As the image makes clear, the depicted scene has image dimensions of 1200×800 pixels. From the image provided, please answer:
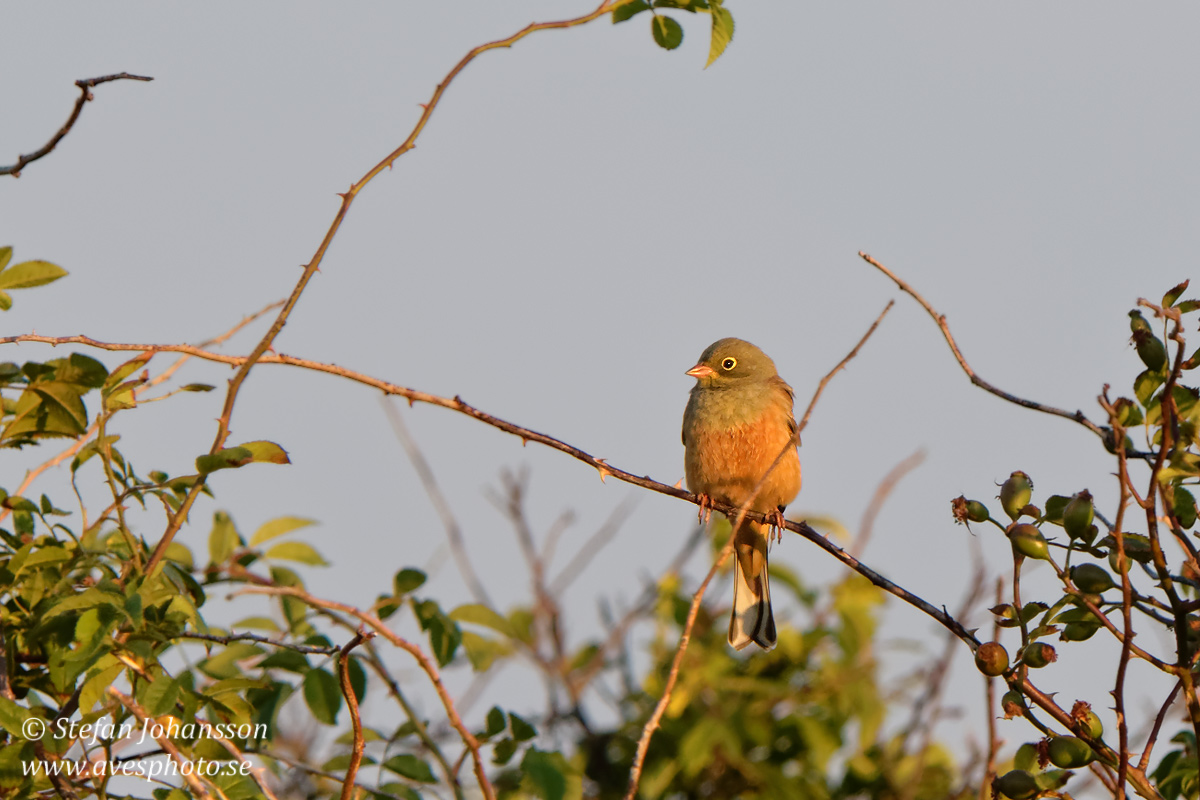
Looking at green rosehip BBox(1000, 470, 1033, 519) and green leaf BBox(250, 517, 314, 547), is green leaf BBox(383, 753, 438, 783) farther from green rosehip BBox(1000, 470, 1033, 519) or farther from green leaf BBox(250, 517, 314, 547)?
green rosehip BBox(1000, 470, 1033, 519)

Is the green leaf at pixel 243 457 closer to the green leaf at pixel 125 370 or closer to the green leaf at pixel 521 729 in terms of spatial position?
the green leaf at pixel 125 370

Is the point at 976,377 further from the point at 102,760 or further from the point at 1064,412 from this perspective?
the point at 102,760

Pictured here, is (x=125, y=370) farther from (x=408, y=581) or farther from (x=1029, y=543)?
(x=1029, y=543)

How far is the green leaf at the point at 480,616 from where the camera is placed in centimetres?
416

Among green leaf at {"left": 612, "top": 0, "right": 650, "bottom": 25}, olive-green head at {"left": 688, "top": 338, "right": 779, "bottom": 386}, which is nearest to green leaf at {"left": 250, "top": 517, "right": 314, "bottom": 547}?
green leaf at {"left": 612, "top": 0, "right": 650, "bottom": 25}

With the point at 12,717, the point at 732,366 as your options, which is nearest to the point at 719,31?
the point at 12,717

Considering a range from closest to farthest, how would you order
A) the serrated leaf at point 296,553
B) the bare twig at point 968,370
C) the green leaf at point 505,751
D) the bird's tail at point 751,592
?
the bare twig at point 968,370 < the green leaf at point 505,751 < the serrated leaf at point 296,553 < the bird's tail at point 751,592

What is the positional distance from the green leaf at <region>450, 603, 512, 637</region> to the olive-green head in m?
3.49

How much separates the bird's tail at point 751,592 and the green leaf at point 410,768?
3.08 metres

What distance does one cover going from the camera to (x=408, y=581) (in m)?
4.02

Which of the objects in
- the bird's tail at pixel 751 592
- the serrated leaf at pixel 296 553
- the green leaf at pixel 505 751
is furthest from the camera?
the bird's tail at pixel 751 592

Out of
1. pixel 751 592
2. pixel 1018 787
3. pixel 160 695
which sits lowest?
pixel 1018 787

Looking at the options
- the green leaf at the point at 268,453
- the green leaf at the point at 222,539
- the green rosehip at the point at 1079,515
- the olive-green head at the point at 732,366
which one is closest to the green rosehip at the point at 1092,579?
the green rosehip at the point at 1079,515

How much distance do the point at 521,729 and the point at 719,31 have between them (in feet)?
6.98
